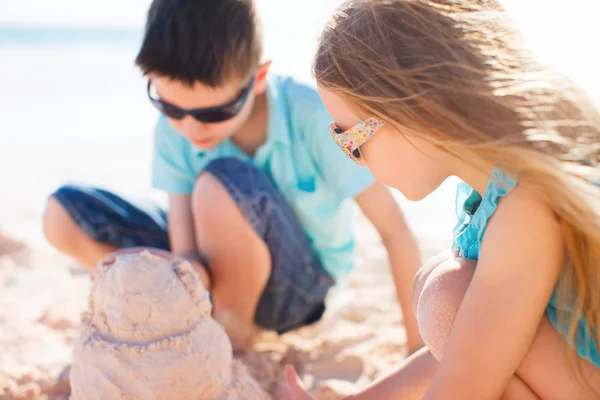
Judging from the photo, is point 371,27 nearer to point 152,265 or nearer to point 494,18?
point 494,18

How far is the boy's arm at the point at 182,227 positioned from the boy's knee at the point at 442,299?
1.09 m

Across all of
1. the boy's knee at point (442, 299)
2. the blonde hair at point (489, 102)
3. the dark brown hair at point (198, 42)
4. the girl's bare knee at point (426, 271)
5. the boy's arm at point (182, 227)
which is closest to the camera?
the blonde hair at point (489, 102)

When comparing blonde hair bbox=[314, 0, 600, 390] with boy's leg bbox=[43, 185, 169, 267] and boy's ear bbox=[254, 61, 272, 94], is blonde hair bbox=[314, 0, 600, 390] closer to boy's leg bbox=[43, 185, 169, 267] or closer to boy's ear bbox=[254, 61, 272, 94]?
boy's ear bbox=[254, 61, 272, 94]

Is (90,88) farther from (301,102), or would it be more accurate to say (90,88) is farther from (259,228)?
(259,228)

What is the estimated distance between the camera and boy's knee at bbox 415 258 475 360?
1.45 meters

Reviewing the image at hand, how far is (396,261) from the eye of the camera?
235 cm

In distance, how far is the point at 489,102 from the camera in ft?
4.21

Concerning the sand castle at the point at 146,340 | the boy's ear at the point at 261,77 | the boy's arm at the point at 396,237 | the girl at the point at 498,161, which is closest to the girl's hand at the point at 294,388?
the sand castle at the point at 146,340

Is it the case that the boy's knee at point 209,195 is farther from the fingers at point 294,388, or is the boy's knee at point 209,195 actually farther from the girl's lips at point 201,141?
the fingers at point 294,388

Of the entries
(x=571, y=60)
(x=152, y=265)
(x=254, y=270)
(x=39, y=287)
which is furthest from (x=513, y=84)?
(x=571, y=60)

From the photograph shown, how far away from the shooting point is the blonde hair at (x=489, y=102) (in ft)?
4.07

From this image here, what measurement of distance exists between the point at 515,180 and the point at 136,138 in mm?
5057

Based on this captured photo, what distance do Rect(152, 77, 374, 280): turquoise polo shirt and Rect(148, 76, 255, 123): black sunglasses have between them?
180mm

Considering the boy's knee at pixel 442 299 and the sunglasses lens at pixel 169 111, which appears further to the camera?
the sunglasses lens at pixel 169 111
